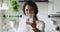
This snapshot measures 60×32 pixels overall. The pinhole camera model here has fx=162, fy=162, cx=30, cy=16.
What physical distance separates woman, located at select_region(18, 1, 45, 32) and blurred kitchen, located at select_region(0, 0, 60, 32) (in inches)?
2.0

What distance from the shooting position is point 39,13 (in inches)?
85.0

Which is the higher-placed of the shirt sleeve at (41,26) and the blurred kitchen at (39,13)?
the blurred kitchen at (39,13)

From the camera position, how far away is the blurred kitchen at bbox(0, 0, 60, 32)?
84.9 inches

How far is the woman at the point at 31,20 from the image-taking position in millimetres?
2152

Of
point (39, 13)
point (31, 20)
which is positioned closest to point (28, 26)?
point (31, 20)

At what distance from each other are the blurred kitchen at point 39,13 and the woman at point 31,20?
0.16 ft

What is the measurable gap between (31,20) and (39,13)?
0.14 m

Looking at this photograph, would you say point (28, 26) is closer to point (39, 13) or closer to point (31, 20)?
point (31, 20)

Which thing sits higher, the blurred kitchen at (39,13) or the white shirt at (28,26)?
the blurred kitchen at (39,13)

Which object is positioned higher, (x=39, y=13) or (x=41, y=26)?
(x=39, y=13)

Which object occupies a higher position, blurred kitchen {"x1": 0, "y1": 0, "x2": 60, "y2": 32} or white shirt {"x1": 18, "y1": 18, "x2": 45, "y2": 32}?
blurred kitchen {"x1": 0, "y1": 0, "x2": 60, "y2": 32}

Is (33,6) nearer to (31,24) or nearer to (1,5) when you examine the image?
(31,24)

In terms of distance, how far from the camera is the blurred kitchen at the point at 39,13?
216cm

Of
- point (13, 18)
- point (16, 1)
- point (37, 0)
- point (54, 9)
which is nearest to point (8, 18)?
point (13, 18)
